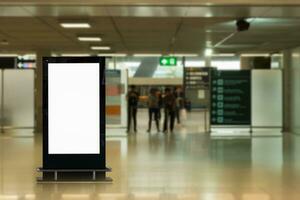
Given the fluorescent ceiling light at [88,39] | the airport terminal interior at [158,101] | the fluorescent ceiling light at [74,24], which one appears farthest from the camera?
the fluorescent ceiling light at [88,39]

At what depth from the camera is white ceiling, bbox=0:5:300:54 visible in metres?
11.3

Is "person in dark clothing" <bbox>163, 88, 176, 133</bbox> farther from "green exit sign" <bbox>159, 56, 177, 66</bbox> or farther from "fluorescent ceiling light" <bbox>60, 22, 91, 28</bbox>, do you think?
"fluorescent ceiling light" <bbox>60, 22, 91, 28</bbox>

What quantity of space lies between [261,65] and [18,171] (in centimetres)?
1807

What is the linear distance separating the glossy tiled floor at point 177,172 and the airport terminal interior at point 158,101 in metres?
0.02

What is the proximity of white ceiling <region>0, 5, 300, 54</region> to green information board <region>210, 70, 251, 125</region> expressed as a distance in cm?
118

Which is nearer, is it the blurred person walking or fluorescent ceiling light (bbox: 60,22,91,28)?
fluorescent ceiling light (bbox: 60,22,91,28)

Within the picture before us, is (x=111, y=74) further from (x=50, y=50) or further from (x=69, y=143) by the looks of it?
(x=69, y=143)

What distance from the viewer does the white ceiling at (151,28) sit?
37.2ft

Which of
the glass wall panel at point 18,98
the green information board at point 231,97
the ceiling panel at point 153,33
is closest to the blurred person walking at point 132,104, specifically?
the ceiling panel at point 153,33

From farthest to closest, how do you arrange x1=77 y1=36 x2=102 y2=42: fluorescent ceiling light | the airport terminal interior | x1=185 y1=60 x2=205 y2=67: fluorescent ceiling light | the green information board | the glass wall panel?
1. x1=185 y1=60 x2=205 y2=67: fluorescent ceiling light
2. the glass wall panel
3. the green information board
4. x1=77 y1=36 x2=102 y2=42: fluorescent ceiling light
5. the airport terminal interior

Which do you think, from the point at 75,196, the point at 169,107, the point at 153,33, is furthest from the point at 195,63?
the point at 75,196

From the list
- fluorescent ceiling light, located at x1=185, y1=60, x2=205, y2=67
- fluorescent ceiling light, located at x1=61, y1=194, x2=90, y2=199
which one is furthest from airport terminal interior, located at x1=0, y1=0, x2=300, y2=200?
fluorescent ceiling light, located at x1=185, y1=60, x2=205, y2=67

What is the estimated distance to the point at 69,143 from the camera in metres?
10.1

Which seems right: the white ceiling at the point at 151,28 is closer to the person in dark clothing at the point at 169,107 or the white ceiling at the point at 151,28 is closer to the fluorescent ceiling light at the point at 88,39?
the fluorescent ceiling light at the point at 88,39
